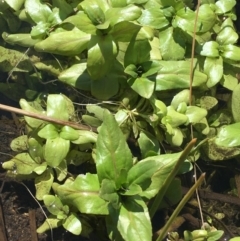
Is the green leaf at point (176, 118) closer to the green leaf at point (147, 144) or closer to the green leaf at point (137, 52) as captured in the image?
the green leaf at point (147, 144)

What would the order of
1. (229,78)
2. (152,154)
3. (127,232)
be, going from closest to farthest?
(127,232), (152,154), (229,78)

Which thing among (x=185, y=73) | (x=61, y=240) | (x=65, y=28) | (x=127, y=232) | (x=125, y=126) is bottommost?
(x=61, y=240)

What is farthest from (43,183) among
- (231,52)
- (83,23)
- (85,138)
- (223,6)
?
(223,6)

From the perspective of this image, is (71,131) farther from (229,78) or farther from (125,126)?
(229,78)

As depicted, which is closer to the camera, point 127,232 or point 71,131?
point 127,232

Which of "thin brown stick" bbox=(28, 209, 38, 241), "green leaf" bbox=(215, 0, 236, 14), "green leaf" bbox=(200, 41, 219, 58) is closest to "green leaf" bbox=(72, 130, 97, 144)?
"thin brown stick" bbox=(28, 209, 38, 241)

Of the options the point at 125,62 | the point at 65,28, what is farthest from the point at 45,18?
the point at 125,62

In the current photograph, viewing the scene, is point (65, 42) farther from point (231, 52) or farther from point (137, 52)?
point (231, 52)

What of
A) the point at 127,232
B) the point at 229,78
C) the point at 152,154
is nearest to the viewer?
the point at 127,232
